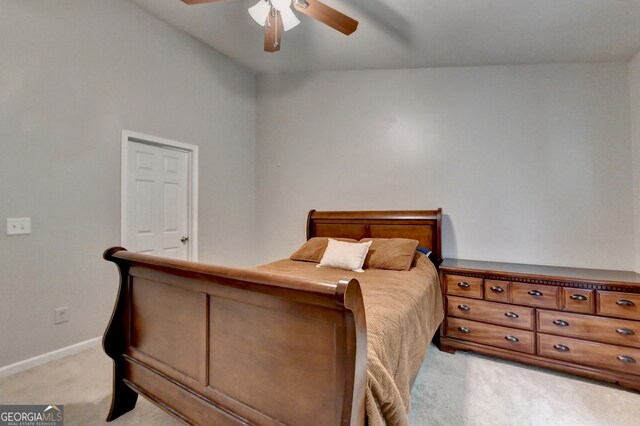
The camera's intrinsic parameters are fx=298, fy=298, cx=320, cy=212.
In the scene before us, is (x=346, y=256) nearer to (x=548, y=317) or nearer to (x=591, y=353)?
(x=548, y=317)

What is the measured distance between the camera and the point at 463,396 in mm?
1976

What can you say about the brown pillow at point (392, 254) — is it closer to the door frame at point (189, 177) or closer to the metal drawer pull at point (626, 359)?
the metal drawer pull at point (626, 359)

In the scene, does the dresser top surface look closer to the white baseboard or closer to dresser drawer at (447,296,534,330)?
dresser drawer at (447,296,534,330)

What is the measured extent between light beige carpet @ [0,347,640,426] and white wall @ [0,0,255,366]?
0.41 m

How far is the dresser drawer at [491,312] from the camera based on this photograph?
2.37 metres

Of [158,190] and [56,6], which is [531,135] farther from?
[56,6]

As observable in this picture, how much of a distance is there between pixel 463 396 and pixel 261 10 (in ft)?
9.73

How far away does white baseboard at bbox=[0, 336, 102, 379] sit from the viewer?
2166 mm

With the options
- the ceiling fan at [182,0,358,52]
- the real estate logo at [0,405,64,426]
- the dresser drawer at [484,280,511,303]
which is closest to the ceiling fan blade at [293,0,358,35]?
the ceiling fan at [182,0,358,52]

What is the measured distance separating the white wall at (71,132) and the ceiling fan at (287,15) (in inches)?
53.2

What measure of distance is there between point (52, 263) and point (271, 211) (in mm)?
2356

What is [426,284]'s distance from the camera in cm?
233

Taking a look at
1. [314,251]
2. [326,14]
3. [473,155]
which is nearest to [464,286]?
[473,155]

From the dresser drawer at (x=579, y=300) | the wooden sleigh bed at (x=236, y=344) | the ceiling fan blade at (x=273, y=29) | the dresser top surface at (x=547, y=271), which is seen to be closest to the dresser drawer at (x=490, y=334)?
the dresser drawer at (x=579, y=300)
